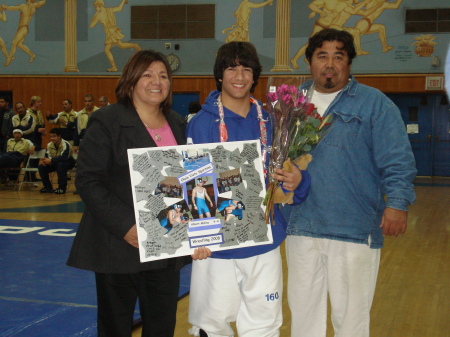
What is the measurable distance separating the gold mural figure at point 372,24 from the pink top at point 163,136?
13118 mm

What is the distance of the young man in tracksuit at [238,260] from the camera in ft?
7.86

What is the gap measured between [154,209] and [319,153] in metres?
0.81

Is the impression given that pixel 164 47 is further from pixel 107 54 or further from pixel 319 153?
pixel 319 153

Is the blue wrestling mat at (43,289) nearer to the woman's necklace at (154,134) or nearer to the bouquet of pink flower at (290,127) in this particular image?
the woman's necklace at (154,134)

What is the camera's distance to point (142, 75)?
2262 millimetres

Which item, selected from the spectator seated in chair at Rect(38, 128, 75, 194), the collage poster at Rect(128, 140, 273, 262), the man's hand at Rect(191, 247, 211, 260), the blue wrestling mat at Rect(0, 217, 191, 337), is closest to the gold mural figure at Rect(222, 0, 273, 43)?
the spectator seated in chair at Rect(38, 128, 75, 194)

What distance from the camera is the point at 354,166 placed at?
243 cm

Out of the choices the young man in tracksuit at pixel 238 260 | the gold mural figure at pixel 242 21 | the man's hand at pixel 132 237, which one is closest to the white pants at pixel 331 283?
the young man in tracksuit at pixel 238 260

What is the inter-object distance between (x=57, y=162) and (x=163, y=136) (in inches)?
334

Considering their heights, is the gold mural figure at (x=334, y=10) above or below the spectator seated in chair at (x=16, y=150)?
above

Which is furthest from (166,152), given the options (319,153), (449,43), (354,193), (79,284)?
(449,43)

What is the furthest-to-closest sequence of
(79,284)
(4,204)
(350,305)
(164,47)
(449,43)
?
(164,47), (449,43), (4,204), (79,284), (350,305)

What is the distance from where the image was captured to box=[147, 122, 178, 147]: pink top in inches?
91.2

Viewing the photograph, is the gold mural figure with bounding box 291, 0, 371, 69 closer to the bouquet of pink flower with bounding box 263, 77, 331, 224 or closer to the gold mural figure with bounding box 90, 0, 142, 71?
the gold mural figure with bounding box 90, 0, 142, 71
